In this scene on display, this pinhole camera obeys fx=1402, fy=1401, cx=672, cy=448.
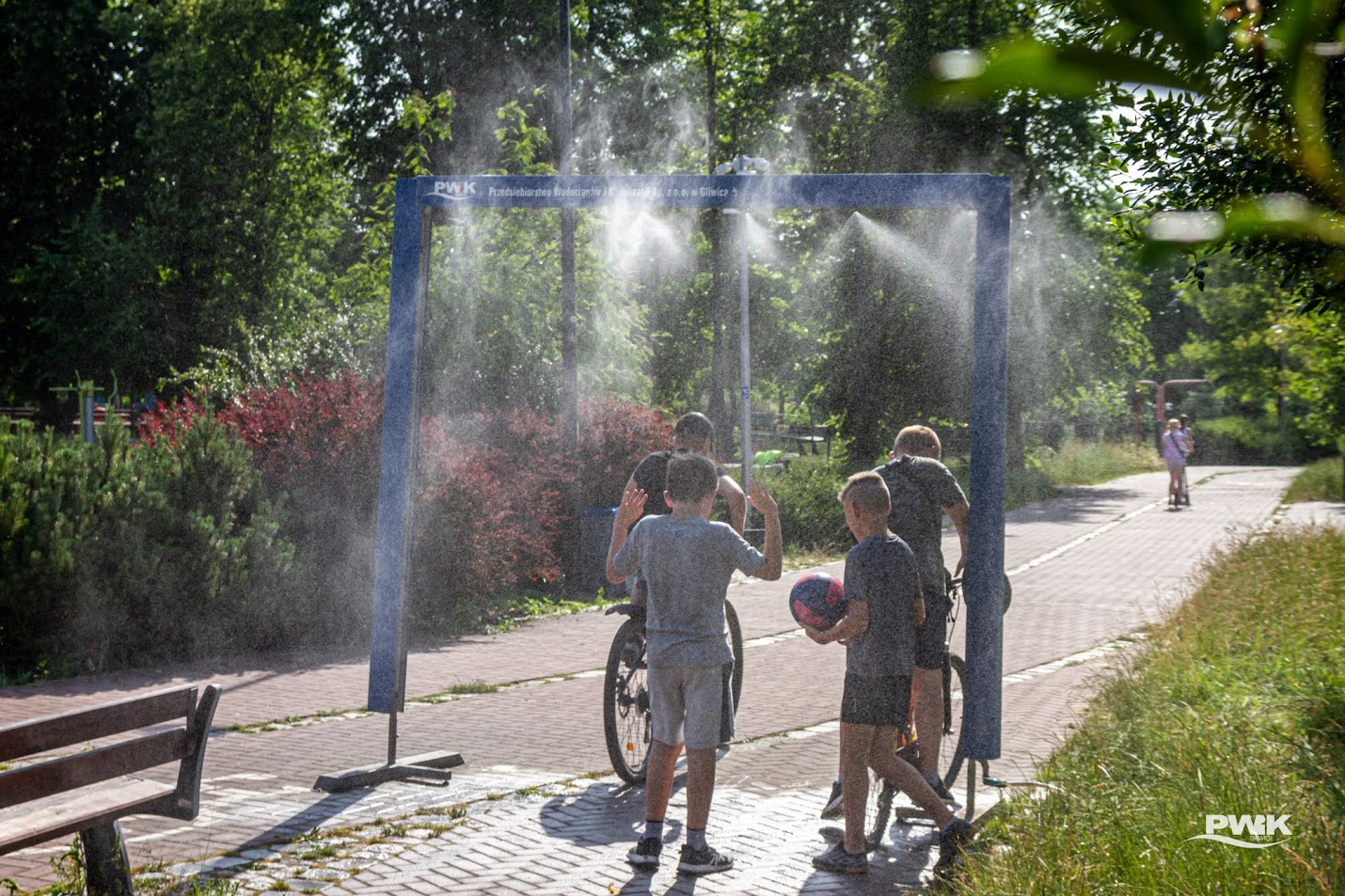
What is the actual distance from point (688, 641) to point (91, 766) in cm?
220

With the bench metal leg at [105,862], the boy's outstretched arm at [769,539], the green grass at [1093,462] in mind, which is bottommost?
the green grass at [1093,462]

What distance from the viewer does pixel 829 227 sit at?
33.8 metres

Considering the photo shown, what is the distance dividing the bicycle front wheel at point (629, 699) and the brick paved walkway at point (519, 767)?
0.48 ft

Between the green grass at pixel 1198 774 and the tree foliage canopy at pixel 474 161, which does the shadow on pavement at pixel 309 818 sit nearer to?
the green grass at pixel 1198 774

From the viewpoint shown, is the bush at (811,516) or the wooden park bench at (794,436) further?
the wooden park bench at (794,436)

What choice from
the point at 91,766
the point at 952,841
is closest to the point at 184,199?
the point at 91,766

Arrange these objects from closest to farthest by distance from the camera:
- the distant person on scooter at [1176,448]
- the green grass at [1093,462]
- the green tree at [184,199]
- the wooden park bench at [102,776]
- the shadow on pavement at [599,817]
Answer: the wooden park bench at [102,776] < the shadow on pavement at [599,817] < the distant person on scooter at [1176,448] < the green tree at [184,199] < the green grass at [1093,462]

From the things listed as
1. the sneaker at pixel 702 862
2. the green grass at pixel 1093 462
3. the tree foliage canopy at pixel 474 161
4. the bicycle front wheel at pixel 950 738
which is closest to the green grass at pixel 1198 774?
the bicycle front wheel at pixel 950 738

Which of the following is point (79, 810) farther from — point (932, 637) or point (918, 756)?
point (932, 637)

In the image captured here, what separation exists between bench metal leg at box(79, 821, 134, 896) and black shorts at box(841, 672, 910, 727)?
2.60 metres

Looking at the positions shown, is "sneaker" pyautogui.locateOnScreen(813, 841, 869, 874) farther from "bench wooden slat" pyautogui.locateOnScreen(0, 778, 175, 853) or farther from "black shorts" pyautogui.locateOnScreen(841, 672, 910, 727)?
"bench wooden slat" pyautogui.locateOnScreen(0, 778, 175, 853)

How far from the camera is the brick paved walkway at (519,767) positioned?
544 centimetres

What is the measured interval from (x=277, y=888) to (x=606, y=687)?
83.1 inches

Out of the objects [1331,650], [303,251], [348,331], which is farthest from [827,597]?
[303,251]
